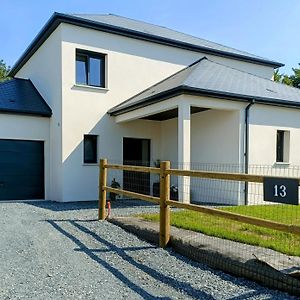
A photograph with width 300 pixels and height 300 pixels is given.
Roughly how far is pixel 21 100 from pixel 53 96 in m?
1.49

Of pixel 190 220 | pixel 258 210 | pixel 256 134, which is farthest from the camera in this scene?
pixel 256 134

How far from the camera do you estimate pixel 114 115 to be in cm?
1451

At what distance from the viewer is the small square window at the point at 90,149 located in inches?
562

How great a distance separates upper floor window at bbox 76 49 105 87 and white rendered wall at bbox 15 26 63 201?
884mm

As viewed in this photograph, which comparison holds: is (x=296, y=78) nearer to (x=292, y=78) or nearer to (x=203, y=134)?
(x=292, y=78)

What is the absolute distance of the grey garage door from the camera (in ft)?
44.5

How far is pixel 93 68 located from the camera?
14648mm

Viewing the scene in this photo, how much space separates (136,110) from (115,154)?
2.57 m

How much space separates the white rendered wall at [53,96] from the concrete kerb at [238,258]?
7.95 metres

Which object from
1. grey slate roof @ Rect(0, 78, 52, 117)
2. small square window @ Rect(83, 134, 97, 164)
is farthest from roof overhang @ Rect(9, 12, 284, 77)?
small square window @ Rect(83, 134, 97, 164)

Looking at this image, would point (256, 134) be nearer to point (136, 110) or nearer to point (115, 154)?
point (136, 110)

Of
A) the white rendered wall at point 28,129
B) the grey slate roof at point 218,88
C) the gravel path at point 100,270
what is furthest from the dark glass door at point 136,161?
the gravel path at point 100,270

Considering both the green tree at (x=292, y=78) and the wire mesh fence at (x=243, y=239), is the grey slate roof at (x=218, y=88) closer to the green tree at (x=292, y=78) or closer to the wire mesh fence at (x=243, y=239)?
the wire mesh fence at (x=243, y=239)

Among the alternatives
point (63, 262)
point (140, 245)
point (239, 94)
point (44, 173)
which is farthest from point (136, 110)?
point (63, 262)
